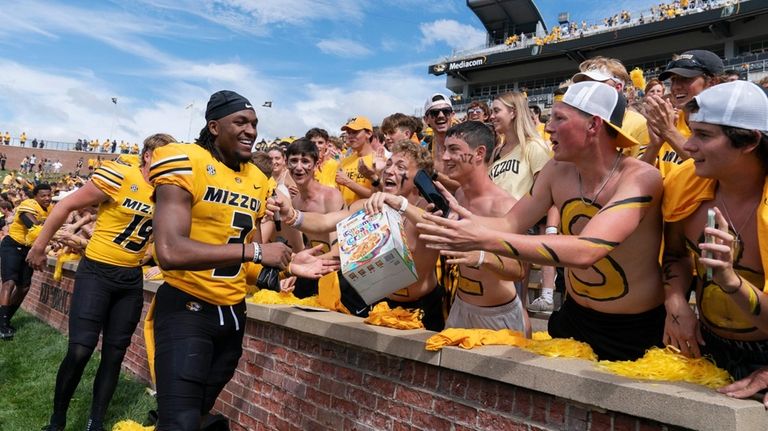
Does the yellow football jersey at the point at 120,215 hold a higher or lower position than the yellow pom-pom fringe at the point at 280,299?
higher

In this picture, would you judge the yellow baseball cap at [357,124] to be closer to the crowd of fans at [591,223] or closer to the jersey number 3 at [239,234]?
the crowd of fans at [591,223]

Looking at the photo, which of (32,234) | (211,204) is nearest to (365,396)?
(211,204)

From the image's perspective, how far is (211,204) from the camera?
3.53m

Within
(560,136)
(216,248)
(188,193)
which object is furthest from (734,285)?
(188,193)

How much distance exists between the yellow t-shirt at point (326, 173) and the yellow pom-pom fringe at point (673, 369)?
5.58 m

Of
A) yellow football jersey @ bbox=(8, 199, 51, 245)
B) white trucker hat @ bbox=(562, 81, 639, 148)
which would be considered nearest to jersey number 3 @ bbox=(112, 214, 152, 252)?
white trucker hat @ bbox=(562, 81, 639, 148)

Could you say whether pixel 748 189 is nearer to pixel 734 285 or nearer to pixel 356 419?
pixel 734 285

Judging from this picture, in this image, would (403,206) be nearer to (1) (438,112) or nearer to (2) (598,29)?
(1) (438,112)

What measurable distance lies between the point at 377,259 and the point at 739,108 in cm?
186

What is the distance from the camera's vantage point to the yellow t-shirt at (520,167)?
5.79 metres

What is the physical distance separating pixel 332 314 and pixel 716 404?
3.03 m

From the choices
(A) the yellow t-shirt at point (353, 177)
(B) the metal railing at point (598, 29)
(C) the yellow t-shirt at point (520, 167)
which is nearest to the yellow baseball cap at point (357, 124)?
(A) the yellow t-shirt at point (353, 177)

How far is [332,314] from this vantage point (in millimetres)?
4797

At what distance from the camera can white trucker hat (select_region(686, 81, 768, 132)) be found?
7.95ft
